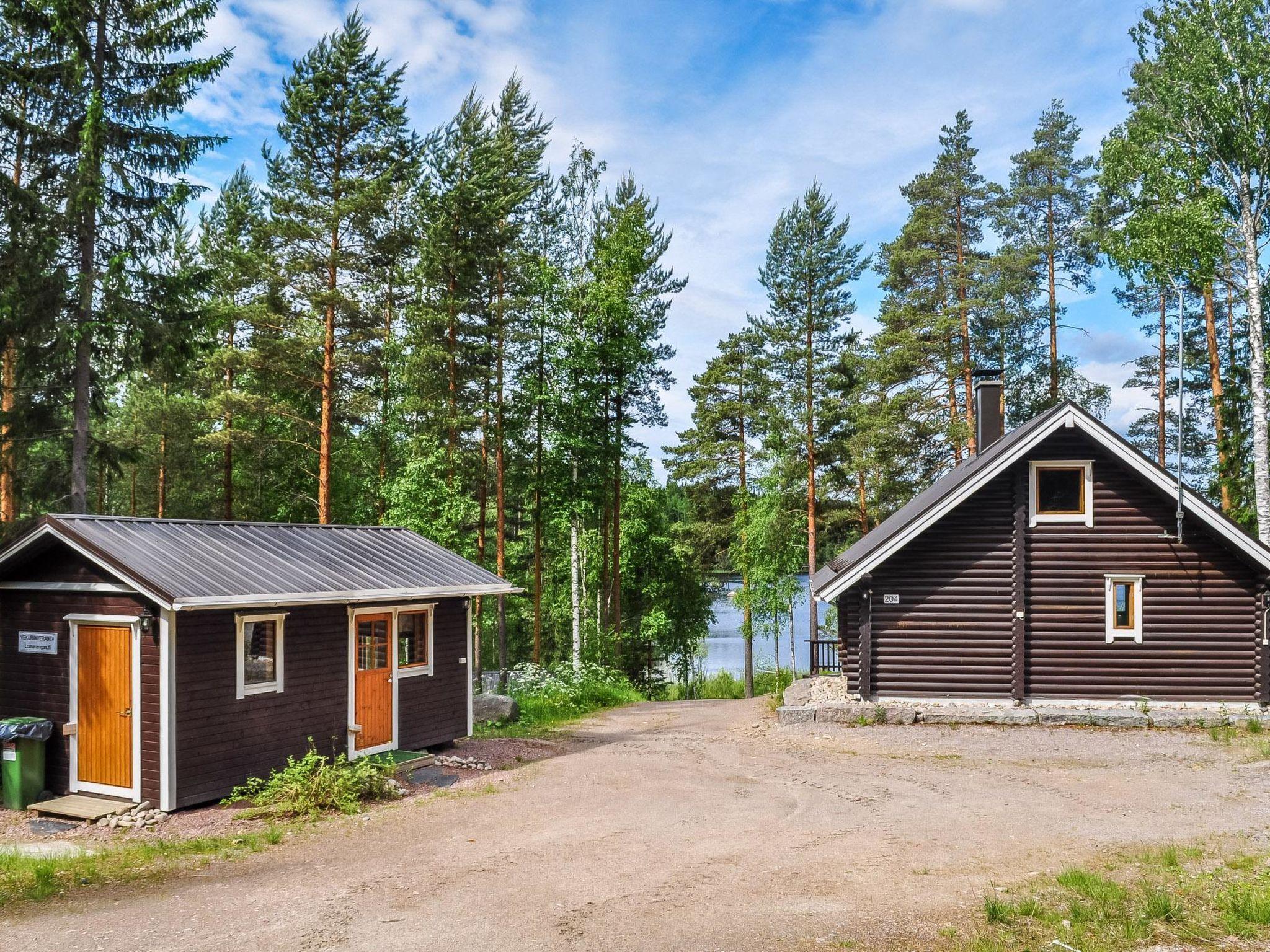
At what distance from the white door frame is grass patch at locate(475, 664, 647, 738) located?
620cm

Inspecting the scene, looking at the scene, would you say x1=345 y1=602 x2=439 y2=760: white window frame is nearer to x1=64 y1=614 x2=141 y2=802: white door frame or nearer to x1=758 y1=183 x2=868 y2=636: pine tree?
x1=64 y1=614 x2=141 y2=802: white door frame

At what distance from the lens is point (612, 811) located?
1026 centimetres

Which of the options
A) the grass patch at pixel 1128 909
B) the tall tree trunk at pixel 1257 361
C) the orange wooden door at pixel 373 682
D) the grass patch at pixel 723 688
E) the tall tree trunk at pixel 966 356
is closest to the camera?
the grass patch at pixel 1128 909

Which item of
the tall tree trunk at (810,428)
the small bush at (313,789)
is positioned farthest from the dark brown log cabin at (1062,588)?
the tall tree trunk at (810,428)

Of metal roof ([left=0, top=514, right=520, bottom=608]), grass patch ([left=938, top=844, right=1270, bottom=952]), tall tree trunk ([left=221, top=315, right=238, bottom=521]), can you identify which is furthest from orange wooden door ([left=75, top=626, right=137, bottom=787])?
tall tree trunk ([left=221, top=315, right=238, bottom=521])

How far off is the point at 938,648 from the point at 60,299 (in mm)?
18769

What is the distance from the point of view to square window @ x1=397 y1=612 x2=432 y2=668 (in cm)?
1296

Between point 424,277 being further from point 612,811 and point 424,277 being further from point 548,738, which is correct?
point 612,811

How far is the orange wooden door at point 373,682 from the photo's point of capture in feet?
39.9

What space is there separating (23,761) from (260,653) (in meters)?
2.86

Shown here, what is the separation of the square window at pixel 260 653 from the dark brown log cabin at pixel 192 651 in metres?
0.02

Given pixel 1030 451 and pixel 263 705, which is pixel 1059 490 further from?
pixel 263 705

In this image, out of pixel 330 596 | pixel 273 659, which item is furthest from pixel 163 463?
pixel 330 596

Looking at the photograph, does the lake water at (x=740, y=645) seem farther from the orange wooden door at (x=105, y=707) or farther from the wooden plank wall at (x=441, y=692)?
the orange wooden door at (x=105, y=707)
